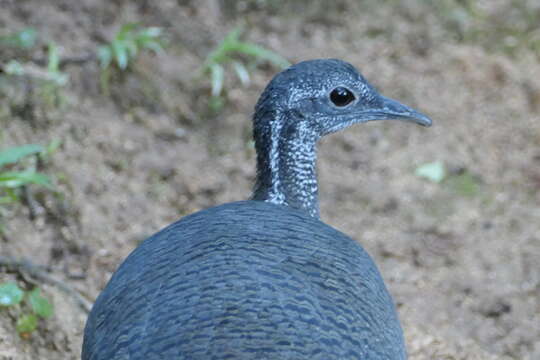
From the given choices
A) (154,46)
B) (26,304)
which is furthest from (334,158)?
(26,304)

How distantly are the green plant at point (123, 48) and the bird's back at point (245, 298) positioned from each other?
10.3 ft

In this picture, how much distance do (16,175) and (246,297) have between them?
103 inches

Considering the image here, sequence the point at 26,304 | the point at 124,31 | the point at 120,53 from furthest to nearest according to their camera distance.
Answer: the point at 124,31 → the point at 120,53 → the point at 26,304

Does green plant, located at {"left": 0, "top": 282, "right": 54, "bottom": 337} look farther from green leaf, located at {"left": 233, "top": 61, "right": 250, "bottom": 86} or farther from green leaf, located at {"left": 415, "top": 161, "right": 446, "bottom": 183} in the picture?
green leaf, located at {"left": 415, "top": 161, "right": 446, "bottom": 183}

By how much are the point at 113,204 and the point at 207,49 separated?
2.00 metres

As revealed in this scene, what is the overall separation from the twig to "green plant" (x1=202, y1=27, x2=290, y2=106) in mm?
2485

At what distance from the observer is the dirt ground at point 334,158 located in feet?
17.6

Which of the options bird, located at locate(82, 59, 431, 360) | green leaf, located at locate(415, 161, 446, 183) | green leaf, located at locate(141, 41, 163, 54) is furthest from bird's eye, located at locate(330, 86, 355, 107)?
green leaf, located at locate(141, 41, 163, 54)

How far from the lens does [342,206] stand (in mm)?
6391

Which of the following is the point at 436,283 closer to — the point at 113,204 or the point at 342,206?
the point at 342,206

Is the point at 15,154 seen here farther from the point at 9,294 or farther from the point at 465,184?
the point at 465,184

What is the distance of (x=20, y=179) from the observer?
507 cm

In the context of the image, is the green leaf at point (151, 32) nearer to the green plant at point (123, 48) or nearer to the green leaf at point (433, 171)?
the green plant at point (123, 48)

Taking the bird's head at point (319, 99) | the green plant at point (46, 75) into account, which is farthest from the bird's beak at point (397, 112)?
the green plant at point (46, 75)
